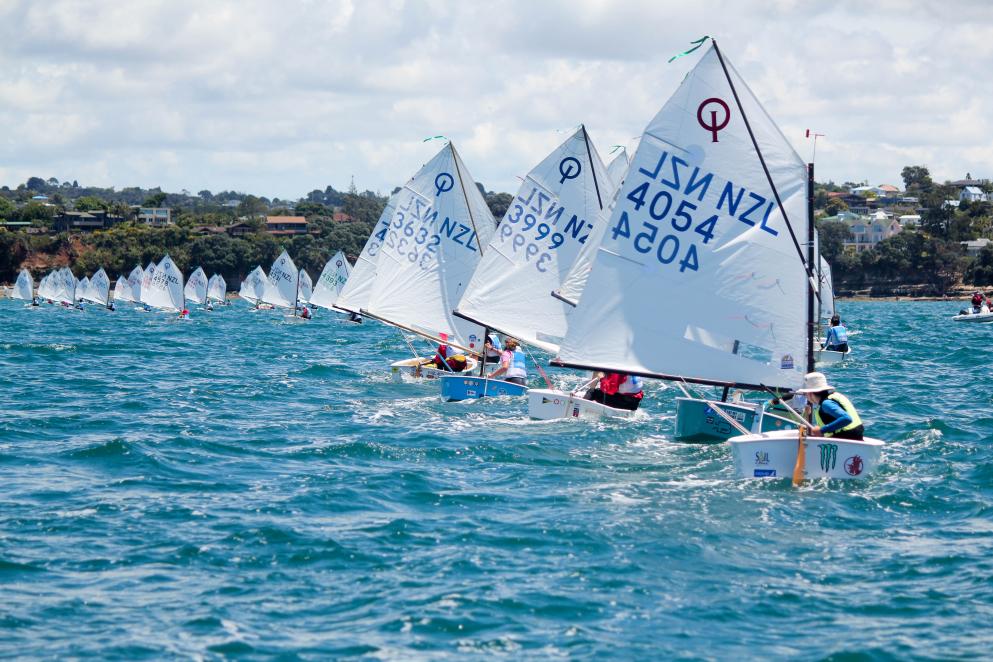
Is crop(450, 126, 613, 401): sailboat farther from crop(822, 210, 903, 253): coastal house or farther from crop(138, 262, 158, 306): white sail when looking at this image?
crop(822, 210, 903, 253): coastal house

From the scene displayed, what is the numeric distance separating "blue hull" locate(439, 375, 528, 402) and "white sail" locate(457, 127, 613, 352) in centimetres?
135

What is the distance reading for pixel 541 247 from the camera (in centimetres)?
2962

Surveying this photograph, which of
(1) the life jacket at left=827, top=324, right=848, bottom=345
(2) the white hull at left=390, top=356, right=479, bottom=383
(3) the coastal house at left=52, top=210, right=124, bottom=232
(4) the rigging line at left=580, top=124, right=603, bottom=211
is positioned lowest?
(2) the white hull at left=390, top=356, right=479, bottom=383

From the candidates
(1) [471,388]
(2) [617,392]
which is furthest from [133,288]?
(2) [617,392]

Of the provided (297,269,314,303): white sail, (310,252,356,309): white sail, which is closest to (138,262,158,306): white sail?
(297,269,314,303): white sail

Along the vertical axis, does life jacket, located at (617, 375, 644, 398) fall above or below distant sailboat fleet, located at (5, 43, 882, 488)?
below

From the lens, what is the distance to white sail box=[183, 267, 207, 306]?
354ft

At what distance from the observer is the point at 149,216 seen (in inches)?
7721

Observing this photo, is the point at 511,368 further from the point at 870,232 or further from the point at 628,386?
the point at 870,232

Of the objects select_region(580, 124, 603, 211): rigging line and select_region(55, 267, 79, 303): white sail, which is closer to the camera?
select_region(580, 124, 603, 211): rigging line

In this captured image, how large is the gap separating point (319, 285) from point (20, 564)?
210 ft

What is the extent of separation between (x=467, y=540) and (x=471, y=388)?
13.4 metres

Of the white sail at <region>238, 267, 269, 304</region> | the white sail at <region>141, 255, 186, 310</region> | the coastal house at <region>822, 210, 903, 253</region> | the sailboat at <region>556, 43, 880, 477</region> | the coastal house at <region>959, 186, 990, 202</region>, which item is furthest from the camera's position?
the coastal house at <region>959, 186, 990, 202</region>

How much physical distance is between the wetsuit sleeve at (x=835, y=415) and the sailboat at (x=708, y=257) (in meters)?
1.14
